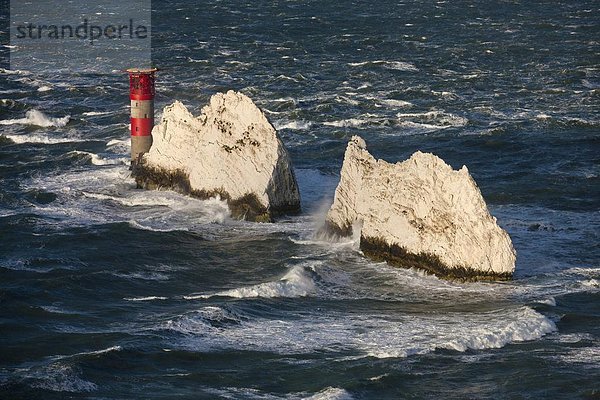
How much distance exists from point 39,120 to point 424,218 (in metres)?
31.5

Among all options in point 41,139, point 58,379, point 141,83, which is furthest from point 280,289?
point 41,139

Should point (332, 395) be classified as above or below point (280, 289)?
above

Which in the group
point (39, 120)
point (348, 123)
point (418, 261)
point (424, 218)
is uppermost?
point (424, 218)

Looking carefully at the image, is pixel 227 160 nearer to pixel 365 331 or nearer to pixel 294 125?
pixel 365 331

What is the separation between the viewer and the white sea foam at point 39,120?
218 ft

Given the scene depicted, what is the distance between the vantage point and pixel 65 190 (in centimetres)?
5294

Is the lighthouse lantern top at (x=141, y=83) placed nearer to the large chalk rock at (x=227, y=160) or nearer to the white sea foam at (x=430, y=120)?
the large chalk rock at (x=227, y=160)

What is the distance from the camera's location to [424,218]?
4153 cm

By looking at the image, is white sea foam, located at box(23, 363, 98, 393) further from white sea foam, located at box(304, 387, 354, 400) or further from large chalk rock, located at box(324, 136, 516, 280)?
large chalk rock, located at box(324, 136, 516, 280)

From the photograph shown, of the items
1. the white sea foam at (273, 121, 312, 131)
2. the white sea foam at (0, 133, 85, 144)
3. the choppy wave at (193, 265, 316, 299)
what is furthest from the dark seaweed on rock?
the white sea foam at (0, 133, 85, 144)

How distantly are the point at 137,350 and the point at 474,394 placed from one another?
9297 millimetres

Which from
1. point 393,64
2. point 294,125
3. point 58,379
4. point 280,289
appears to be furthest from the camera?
point 393,64

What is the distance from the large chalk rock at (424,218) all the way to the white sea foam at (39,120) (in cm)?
2606

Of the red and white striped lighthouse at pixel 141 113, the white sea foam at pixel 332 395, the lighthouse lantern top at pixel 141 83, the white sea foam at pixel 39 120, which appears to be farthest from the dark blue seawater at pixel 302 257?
the lighthouse lantern top at pixel 141 83
